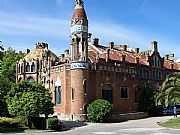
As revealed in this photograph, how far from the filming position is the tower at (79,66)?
4023 centimetres

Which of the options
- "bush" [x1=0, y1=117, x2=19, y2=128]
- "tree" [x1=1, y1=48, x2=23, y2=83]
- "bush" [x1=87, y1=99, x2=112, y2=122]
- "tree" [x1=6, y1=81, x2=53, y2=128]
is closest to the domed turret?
"bush" [x1=87, y1=99, x2=112, y2=122]

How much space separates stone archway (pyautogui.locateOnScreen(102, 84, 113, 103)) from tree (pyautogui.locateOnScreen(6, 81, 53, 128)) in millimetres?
12131

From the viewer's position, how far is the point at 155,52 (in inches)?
2324

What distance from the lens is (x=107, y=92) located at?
43875mm

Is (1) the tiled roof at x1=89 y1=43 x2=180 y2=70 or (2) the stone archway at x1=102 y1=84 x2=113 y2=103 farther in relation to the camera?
(1) the tiled roof at x1=89 y1=43 x2=180 y2=70

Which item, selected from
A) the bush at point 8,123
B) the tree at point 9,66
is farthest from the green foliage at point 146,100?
the tree at point 9,66

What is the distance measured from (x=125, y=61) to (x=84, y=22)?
1381cm

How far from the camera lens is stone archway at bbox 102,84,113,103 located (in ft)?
143

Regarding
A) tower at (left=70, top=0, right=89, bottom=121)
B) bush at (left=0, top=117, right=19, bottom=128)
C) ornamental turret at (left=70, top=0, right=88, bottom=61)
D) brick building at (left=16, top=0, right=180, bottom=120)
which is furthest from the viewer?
ornamental turret at (left=70, top=0, right=88, bottom=61)

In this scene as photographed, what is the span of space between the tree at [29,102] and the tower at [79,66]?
25.8ft

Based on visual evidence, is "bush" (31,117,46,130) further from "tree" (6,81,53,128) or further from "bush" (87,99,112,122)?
"bush" (87,99,112,122)

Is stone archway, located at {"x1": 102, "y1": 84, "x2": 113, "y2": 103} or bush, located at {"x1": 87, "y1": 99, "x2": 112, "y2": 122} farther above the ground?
stone archway, located at {"x1": 102, "y1": 84, "x2": 113, "y2": 103}

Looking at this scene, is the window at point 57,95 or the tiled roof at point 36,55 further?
the tiled roof at point 36,55

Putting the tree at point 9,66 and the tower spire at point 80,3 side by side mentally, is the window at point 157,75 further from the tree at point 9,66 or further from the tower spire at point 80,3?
the tree at point 9,66
